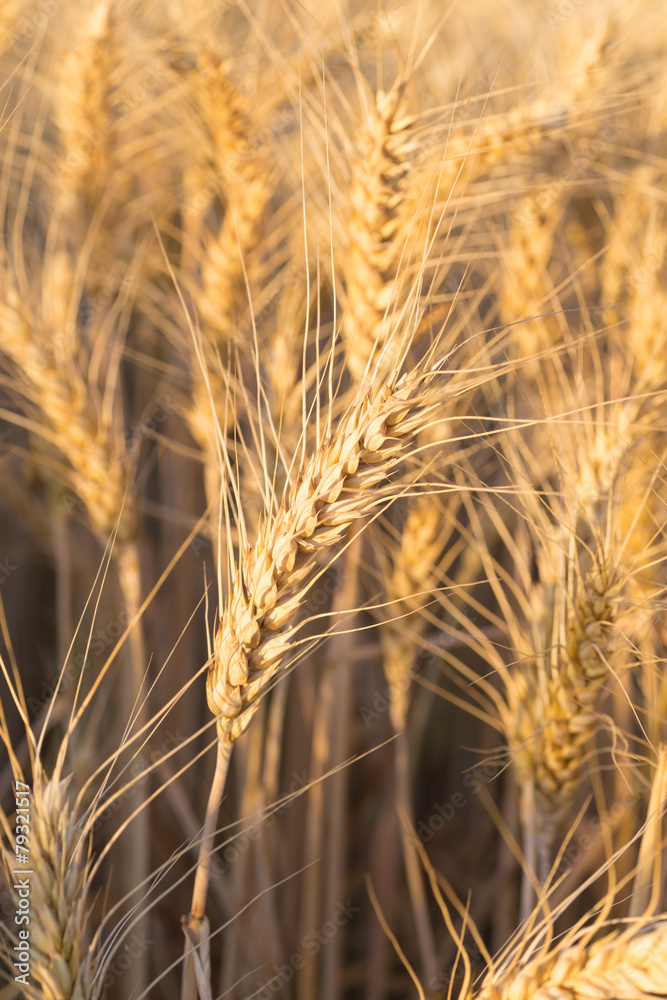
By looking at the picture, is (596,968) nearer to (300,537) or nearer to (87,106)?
(300,537)

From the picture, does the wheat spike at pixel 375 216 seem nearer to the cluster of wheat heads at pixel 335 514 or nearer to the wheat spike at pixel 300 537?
the cluster of wheat heads at pixel 335 514

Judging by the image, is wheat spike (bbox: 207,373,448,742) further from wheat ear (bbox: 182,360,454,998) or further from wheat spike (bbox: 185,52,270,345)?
wheat spike (bbox: 185,52,270,345)

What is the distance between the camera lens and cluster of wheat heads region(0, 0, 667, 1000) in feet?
1.83

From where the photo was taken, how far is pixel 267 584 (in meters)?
0.52

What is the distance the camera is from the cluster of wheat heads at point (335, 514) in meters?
0.56

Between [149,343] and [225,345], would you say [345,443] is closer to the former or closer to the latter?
[225,345]

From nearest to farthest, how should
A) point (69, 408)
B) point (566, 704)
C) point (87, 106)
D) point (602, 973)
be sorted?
point (602, 973)
point (566, 704)
point (69, 408)
point (87, 106)

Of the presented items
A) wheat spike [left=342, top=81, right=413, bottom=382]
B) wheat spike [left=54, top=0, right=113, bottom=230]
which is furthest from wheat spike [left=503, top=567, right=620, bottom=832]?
wheat spike [left=54, top=0, right=113, bottom=230]

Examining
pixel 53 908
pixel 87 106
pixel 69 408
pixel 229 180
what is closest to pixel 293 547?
pixel 53 908

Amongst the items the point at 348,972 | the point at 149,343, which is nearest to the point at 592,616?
the point at 348,972

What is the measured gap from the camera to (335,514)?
521 millimetres

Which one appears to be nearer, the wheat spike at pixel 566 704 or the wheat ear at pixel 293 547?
the wheat ear at pixel 293 547

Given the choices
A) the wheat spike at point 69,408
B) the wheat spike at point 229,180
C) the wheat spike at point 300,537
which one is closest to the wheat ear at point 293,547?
the wheat spike at point 300,537

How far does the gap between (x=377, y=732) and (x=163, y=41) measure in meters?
1.30
